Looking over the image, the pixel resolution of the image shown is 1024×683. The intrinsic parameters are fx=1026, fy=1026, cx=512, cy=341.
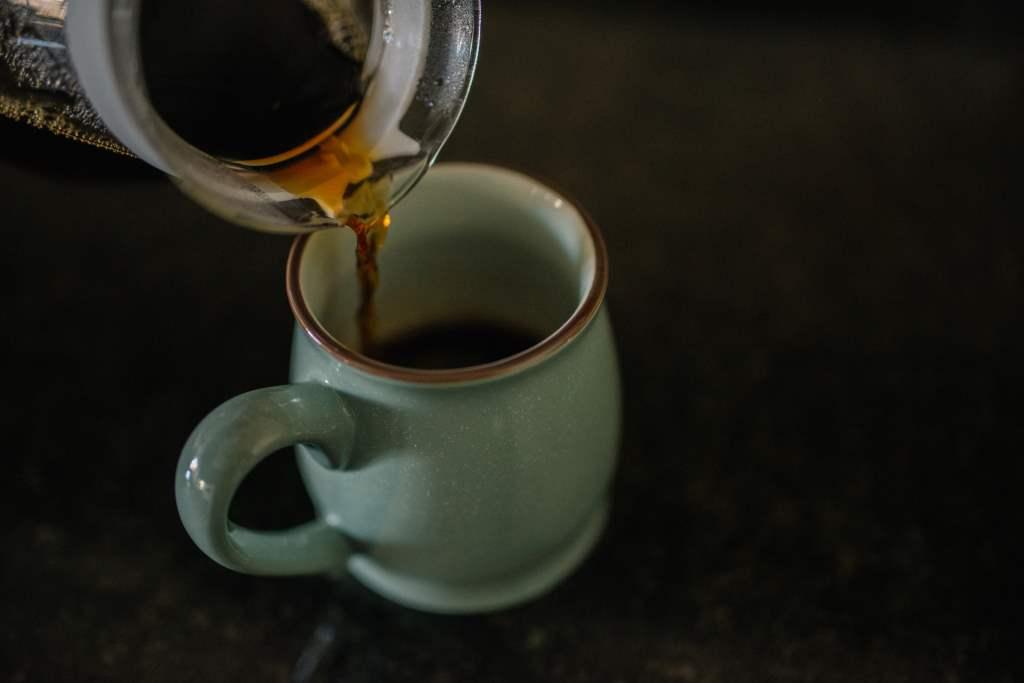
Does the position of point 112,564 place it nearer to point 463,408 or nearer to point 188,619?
point 188,619

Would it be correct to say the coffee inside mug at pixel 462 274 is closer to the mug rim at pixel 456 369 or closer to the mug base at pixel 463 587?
the mug rim at pixel 456 369

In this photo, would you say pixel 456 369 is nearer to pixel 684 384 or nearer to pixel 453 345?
pixel 453 345

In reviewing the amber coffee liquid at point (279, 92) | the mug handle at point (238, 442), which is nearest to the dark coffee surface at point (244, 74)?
the amber coffee liquid at point (279, 92)

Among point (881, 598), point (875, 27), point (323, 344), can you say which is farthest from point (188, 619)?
point (875, 27)

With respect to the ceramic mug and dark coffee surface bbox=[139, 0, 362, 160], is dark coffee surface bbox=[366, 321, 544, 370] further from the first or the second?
dark coffee surface bbox=[139, 0, 362, 160]

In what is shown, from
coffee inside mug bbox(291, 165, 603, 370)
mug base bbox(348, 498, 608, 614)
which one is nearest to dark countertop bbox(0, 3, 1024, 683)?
mug base bbox(348, 498, 608, 614)

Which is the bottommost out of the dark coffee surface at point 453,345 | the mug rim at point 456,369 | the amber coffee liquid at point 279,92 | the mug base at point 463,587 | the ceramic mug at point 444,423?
the mug base at point 463,587
